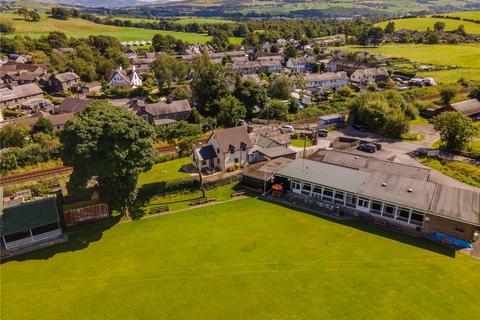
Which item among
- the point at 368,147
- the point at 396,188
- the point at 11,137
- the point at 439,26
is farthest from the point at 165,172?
the point at 439,26

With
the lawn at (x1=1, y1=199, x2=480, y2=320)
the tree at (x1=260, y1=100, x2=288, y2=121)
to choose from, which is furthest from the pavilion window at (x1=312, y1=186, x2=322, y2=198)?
the tree at (x1=260, y1=100, x2=288, y2=121)

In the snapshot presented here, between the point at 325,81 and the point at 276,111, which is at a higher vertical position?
the point at 325,81

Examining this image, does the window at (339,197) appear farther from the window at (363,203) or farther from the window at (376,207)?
the window at (376,207)

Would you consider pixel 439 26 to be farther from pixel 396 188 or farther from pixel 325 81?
pixel 396 188

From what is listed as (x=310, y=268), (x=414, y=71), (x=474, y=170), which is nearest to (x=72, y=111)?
(x=310, y=268)

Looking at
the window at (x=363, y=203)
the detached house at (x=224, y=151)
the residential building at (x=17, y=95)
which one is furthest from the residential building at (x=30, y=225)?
the residential building at (x=17, y=95)

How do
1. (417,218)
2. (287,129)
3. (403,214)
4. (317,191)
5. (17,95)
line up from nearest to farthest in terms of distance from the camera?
(417,218) → (403,214) → (317,191) → (287,129) → (17,95)

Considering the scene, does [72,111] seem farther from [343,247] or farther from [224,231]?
[343,247]
